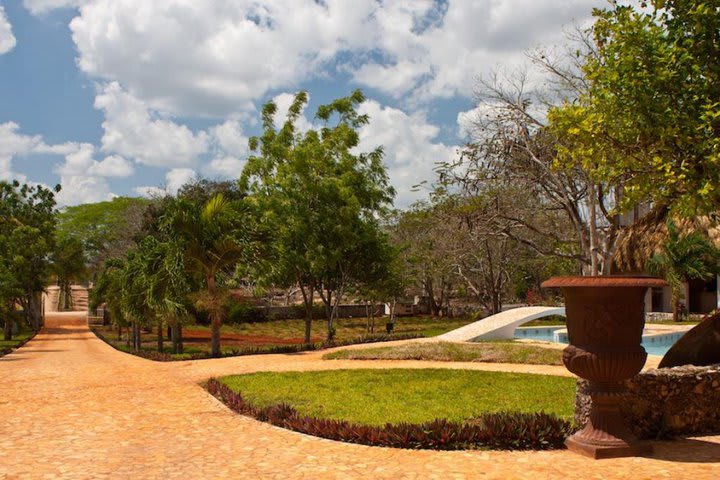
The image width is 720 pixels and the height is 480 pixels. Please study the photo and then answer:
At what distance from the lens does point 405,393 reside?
10.2m

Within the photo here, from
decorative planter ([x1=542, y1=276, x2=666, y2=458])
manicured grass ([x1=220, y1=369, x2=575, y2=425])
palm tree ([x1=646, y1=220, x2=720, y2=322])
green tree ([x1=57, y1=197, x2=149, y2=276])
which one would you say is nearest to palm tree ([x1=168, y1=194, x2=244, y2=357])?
manicured grass ([x1=220, y1=369, x2=575, y2=425])

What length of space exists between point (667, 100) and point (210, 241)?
464 inches

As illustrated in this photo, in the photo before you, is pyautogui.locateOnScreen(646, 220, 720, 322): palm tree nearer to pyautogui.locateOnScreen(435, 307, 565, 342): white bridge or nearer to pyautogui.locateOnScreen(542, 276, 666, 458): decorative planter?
pyautogui.locateOnScreen(435, 307, 565, 342): white bridge

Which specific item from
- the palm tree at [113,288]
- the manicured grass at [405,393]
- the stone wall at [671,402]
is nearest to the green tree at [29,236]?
the palm tree at [113,288]

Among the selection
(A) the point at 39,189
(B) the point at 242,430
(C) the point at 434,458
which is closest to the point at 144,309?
A: (B) the point at 242,430

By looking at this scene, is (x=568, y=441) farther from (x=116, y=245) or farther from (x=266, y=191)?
(x=116, y=245)

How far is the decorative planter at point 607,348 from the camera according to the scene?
6.11m

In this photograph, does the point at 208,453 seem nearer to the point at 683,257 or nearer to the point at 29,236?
the point at 683,257

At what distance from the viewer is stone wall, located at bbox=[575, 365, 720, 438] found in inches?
269

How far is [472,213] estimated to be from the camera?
811 inches

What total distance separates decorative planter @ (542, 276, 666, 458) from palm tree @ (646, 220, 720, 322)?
25.3m

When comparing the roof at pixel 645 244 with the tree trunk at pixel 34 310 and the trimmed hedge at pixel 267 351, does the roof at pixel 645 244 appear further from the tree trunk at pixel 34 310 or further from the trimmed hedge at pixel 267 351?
the tree trunk at pixel 34 310

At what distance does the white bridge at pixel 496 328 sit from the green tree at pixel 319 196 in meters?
4.86

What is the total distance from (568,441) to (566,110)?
6.24 meters
